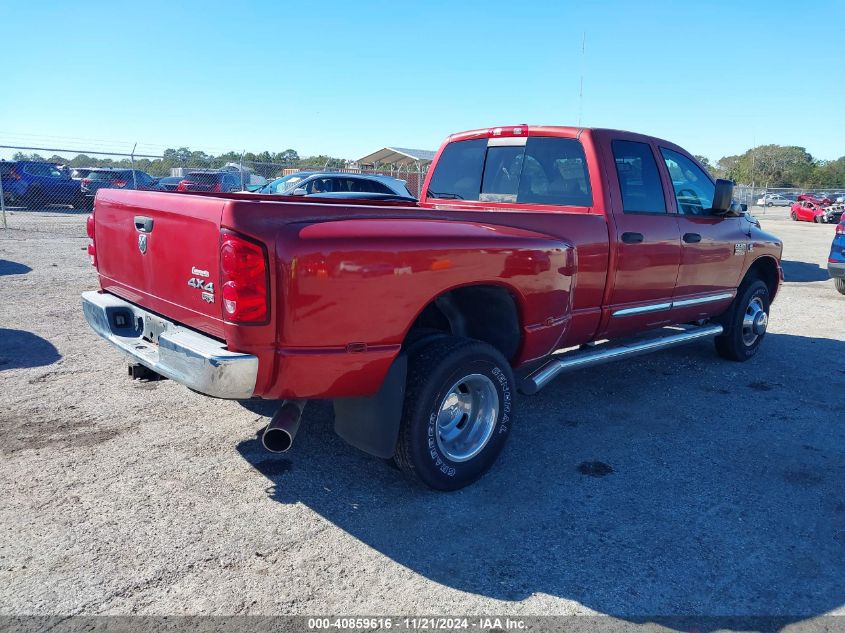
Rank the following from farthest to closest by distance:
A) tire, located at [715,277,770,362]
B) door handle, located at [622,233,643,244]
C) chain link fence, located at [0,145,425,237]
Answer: chain link fence, located at [0,145,425,237], tire, located at [715,277,770,362], door handle, located at [622,233,643,244]

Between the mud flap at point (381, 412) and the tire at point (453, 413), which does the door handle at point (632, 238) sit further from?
the mud flap at point (381, 412)

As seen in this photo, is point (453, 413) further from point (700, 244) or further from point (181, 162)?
point (181, 162)

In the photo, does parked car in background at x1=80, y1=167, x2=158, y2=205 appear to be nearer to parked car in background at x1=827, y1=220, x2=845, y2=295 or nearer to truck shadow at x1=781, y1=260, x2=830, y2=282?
truck shadow at x1=781, y1=260, x2=830, y2=282

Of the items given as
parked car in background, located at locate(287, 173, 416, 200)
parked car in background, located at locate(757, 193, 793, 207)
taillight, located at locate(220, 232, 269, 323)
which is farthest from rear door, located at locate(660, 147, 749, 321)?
parked car in background, located at locate(757, 193, 793, 207)

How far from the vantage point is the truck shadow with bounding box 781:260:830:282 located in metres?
12.5

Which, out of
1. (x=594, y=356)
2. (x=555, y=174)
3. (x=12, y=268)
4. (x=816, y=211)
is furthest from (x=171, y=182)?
(x=816, y=211)

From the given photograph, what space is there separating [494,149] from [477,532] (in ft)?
10.4

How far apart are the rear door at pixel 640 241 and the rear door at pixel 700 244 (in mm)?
176

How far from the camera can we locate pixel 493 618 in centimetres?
255

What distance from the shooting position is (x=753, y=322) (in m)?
6.31

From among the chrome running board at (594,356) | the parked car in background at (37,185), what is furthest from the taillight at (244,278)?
the parked car in background at (37,185)

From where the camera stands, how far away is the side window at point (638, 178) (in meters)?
4.72

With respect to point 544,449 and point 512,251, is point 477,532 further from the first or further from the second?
point 512,251

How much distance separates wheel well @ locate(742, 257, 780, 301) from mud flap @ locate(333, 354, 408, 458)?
450 centimetres
